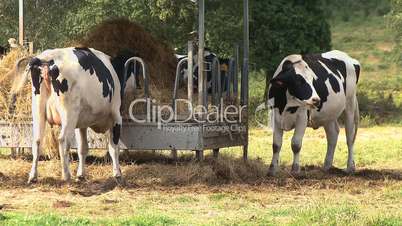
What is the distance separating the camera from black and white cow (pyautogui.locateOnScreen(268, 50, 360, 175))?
12.9 meters

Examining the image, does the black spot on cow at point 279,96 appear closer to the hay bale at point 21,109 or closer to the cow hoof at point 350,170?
the cow hoof at point 350,170

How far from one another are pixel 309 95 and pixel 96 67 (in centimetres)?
334

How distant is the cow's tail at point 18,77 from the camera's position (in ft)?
38.3

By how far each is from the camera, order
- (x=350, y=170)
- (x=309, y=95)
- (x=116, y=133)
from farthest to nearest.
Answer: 1. (x=350, y=170)
2. (x=309, y=95)
3. (x=116, y=133)

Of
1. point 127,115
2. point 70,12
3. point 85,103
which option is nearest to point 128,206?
point 85,103

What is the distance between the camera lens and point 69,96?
11.0 metres

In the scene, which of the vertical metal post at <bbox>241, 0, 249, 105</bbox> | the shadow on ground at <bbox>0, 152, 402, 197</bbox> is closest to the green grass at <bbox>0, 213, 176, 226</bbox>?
the shadow on ground at <bbox>0, 152, 402, 197</bbox>

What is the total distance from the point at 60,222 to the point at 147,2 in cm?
1297

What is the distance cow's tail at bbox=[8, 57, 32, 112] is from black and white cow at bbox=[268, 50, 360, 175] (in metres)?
3.78

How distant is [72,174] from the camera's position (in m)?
12.2

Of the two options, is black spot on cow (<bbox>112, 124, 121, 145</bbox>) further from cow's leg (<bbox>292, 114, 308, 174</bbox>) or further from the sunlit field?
cow's leg (<bbox>292, 114, 308, 174</bbox>)

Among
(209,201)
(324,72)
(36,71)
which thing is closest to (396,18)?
(324,72)

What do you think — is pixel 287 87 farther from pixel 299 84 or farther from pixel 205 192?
pixel 205 192

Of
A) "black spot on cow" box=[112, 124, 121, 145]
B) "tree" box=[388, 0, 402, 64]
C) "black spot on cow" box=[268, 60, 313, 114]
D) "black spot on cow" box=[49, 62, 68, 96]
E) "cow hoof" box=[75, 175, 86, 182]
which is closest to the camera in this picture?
"black spot on cow" box=[49, 62, 68, 96]
